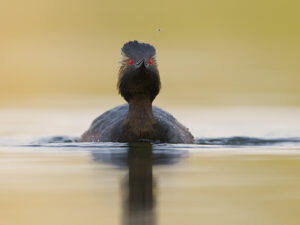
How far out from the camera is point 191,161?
13.3m

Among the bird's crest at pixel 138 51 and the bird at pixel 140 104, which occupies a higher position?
the bird's crest at pixel 138 51

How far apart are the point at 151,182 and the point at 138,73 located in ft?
19.6

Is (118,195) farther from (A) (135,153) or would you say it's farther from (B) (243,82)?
(B) (243,82)

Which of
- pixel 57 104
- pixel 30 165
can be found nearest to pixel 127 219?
pixel 30 165

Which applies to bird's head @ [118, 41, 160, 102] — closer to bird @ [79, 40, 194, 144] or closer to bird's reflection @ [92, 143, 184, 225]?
bird @ [79, 40, 194, 144]

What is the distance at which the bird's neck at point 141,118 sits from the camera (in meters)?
16.6

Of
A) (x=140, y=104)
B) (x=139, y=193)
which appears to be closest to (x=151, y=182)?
(x=139, y=193)

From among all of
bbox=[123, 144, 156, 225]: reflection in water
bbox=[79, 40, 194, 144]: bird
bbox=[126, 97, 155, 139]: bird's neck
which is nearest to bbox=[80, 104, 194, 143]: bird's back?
bbox=[79, 40, 194, 144]: bird

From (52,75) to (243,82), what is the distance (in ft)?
22.3

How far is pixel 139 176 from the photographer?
11406 millimetres

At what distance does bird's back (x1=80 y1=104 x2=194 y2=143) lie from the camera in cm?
1650

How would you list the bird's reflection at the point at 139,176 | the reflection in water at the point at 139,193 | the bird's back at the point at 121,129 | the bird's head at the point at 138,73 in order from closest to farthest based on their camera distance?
the reflection in water at the point at 139,193 → the bird's reflection at the point at 139,176 → the bird's back at the point at 121,129 → the bird's head at the point at 138,73

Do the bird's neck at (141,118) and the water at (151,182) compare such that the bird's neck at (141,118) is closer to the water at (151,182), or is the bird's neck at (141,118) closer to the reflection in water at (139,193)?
the water at (151,182)

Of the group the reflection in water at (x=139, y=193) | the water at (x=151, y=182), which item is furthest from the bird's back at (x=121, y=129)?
the reflection in water at (x=139, y=193)
